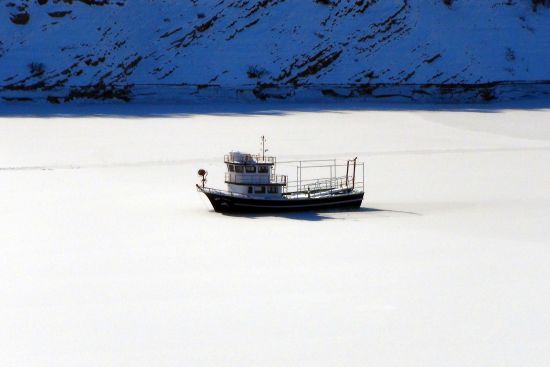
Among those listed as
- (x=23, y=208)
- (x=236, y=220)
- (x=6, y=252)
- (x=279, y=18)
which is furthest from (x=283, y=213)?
(x=279, y=18)

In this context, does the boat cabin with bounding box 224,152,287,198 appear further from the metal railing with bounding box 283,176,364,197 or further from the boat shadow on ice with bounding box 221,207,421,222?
the boat shadow on ice with bounding box 221,207,421,222

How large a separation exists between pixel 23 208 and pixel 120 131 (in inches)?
773

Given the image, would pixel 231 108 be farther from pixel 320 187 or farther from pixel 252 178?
pixel 252 178

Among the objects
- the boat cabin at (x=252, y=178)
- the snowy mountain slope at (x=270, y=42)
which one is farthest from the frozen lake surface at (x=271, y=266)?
the snowy mountain slope at (x=270, y=42)

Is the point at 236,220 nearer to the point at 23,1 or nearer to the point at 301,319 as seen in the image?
Result: the point at 301,319

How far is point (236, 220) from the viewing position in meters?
26.3

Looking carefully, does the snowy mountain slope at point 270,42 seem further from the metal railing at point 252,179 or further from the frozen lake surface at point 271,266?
the metal railing at point 252,179

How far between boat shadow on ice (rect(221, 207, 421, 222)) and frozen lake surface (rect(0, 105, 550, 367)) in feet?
0.27

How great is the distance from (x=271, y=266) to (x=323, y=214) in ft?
24.7

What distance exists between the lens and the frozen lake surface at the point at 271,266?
15336 millimetres

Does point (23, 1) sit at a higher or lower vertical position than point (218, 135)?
higher

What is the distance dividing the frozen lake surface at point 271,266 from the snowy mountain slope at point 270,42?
83.5 feet

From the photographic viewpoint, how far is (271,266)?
20203 millimetres

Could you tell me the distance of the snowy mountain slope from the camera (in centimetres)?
6512
